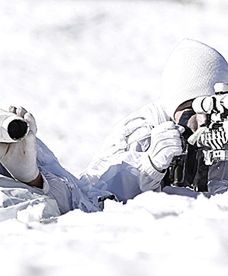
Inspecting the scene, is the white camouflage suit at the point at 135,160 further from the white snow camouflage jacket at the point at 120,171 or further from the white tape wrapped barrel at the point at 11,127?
the white tape wrapped barrel at the point at 11,127

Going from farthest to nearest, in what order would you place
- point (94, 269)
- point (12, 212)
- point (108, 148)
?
point (108, 148)
point (12, 212)
point (94, 269)

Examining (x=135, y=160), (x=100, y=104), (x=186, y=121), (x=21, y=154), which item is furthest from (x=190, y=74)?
(x=100, y=104)

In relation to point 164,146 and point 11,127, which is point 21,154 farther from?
point 164,146

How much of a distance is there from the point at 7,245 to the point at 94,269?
318 mm

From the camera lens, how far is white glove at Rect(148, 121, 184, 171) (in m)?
2.34

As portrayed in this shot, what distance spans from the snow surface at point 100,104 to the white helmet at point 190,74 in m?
0.76

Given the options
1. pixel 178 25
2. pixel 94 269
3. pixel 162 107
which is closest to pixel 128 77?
pixel 178 25

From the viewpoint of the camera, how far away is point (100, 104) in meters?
5.73

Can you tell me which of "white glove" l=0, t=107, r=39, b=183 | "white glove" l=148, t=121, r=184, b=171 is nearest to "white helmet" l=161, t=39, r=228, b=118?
"white glove" l=148, t=121, r=184, b=171

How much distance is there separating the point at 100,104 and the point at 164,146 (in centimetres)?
341

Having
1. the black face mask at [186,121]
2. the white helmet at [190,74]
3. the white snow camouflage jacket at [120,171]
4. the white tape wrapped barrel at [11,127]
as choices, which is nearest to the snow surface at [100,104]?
the white tape wrapped barrel at [11,127]

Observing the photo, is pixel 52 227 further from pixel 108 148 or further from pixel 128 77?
pixel 128 77

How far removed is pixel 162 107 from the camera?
8.74ft

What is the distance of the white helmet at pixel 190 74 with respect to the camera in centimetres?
263
